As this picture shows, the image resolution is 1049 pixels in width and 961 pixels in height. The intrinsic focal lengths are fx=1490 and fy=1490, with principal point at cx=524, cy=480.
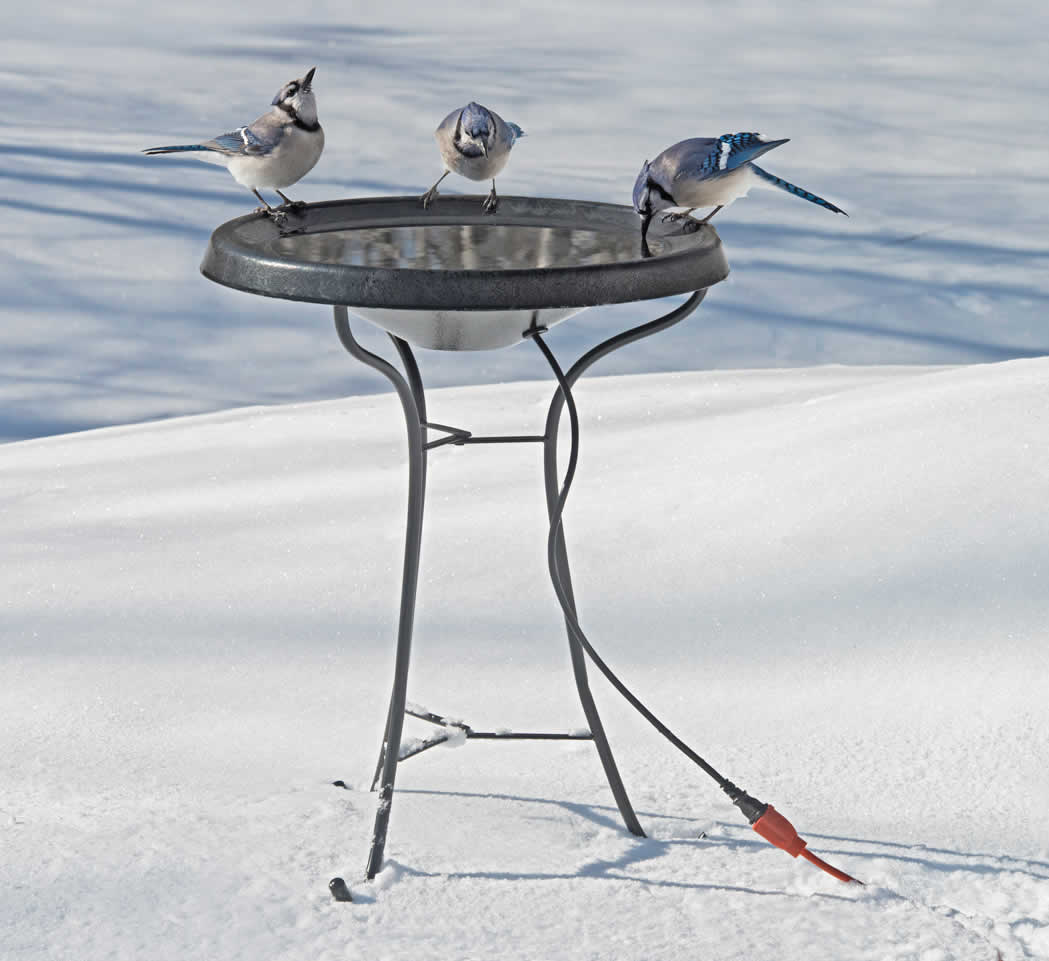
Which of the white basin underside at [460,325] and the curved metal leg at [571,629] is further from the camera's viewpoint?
the curved metal leg at [571,629]

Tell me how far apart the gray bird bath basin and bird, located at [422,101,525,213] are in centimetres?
12

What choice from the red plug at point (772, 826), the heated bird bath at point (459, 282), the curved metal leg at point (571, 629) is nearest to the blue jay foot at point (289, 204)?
the heated bird bath at point (459, 282)

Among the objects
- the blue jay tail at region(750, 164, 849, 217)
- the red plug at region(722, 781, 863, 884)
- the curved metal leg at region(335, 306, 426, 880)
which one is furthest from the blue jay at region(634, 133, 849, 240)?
the red plug at region(722, 781, 863, 884)

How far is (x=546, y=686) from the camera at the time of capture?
2594 millimetres

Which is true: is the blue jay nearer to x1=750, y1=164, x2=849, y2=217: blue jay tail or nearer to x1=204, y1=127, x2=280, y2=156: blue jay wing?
x1=750, y1=164, x2=849, y2=217: blue jay tail

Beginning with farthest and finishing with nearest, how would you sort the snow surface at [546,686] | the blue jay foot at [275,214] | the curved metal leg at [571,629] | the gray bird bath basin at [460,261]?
1. the blue jay foot at [275,214]
2. the curved metal leg at [571,629]
3. the snow surface at [546,686]
4. the gray bird bath basin at [460,261]

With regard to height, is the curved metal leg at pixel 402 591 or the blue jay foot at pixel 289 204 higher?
the blue jay foot at pixel 289 204

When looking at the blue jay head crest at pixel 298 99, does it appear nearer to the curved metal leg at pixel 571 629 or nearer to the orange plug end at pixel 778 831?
the curved metal leg at pixel 571 629

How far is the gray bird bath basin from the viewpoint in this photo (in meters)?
1.65

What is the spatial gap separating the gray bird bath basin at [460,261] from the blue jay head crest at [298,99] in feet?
0.51

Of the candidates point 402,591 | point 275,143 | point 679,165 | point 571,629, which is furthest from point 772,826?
point 275,143

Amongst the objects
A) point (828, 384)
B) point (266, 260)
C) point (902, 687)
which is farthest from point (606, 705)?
point (828, 384)

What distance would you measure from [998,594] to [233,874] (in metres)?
1.51

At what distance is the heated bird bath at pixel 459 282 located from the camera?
1.66 m
